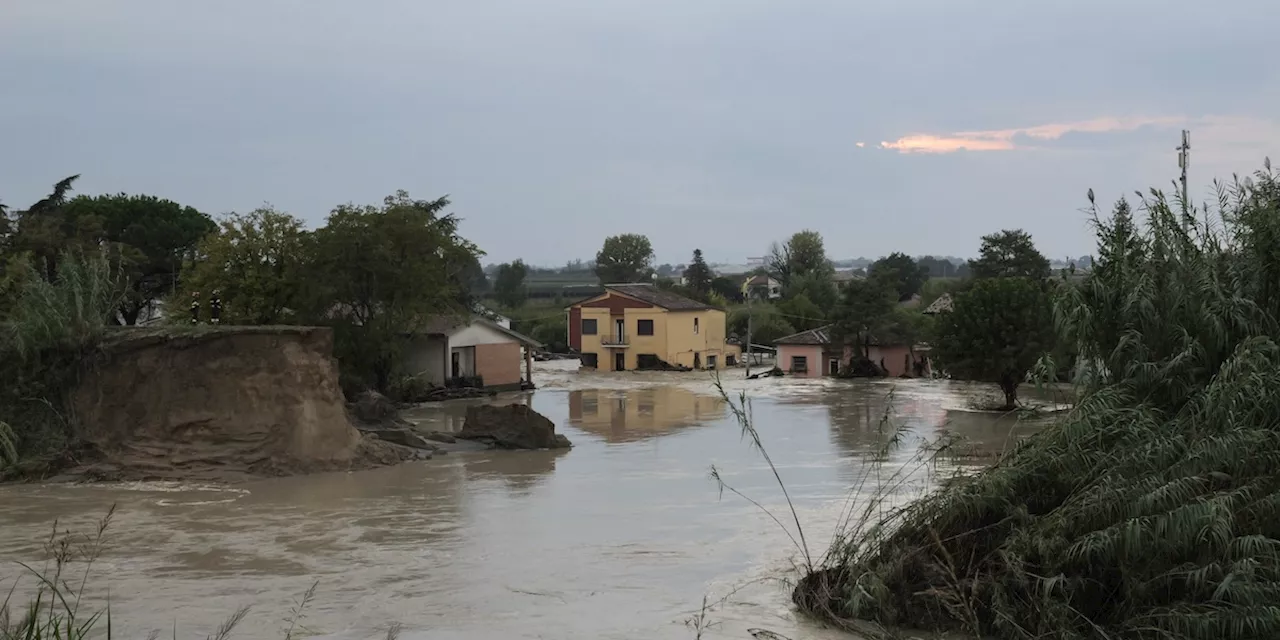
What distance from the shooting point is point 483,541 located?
51.3 ft

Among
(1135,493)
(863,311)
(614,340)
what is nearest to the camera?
(1135,493)

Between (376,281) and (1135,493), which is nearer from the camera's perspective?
(1135,493)

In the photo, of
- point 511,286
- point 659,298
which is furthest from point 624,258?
point 659,298

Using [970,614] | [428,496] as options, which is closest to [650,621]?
[970,614]

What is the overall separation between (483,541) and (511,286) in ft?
327

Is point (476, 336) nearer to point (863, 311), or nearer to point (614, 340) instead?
point (614, 340)

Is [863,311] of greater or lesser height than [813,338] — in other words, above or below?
above

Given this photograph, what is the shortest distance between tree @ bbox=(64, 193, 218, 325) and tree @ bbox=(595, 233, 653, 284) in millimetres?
74213

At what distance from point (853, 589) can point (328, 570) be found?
6.40 metres

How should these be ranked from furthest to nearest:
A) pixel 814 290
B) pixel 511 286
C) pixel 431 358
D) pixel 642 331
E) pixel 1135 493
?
1. pixel 511 286
2. pixel 814 290
3. pixel 642 331
4. pixel 431 358
5. pixel 1135 493

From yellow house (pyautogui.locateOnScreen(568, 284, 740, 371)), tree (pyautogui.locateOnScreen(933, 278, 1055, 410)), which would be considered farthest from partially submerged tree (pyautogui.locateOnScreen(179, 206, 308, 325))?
yellow house (pyautogui.locateOnScreen(568, 284, 740, 371))

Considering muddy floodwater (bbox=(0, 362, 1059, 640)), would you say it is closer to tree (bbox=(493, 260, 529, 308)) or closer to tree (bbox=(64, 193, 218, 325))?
tree (bbox=(64, 193, 218, 325))

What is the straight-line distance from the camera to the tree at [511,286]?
111188 mm

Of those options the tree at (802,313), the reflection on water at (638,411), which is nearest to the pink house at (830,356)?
the reflection on water at (638,411)
